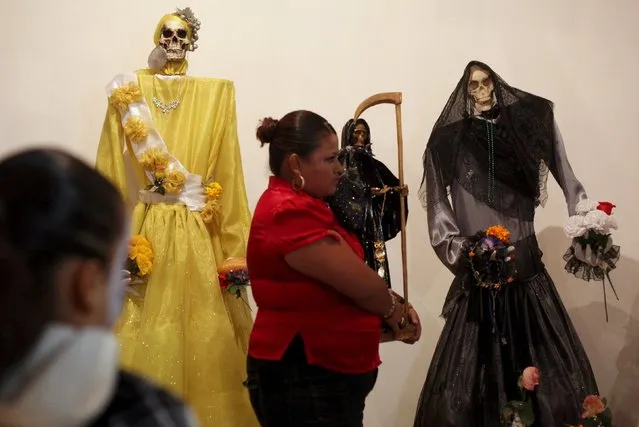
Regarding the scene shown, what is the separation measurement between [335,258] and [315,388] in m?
0.30

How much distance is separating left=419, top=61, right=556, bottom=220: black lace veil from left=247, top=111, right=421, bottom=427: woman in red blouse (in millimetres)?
960

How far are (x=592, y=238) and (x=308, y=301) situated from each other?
1.21 m

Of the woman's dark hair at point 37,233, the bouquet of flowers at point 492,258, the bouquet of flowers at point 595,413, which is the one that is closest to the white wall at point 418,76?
the bouquet of flowers at point 492,258

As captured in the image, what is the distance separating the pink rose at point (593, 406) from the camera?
2.38 m

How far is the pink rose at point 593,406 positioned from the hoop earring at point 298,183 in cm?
115

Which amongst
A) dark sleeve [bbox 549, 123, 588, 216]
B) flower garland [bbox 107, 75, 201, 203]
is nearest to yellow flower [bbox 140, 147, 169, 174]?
flower garland [bbox 107, 75, 201, 203]

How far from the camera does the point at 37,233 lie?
2.75ft

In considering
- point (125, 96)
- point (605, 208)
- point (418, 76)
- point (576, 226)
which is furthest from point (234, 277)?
point (418, 76)

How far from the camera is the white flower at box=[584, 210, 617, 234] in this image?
2.57 meters

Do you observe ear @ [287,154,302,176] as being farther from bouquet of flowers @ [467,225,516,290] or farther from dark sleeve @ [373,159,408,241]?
bouquet of flowers @ [467,225,516,290]

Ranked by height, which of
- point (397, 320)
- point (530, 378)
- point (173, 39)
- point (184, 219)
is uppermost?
point (173, 39)

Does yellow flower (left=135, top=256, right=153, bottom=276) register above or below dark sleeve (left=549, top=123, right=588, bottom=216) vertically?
below

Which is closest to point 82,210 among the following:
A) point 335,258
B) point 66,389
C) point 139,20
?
point 66,389

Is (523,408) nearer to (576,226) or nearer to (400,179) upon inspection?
(576,226)
